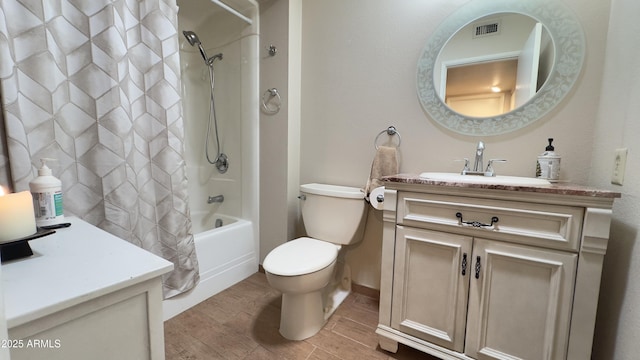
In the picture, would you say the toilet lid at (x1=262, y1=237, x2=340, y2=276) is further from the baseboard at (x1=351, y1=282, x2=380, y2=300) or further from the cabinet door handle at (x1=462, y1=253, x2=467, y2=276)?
the cabinet door handle at (x1=462, y1=253, x2=467, y2=276)

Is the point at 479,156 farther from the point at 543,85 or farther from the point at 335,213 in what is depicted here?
the point at 335,213

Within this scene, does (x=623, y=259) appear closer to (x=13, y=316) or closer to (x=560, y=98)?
(x=560, y=98)

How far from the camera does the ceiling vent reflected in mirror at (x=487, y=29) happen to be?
1.26m

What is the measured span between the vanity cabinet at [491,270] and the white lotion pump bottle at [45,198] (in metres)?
1.17

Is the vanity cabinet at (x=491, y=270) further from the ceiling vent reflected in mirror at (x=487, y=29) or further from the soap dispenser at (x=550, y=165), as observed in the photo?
the ceiling vent reflected in mirror at (x=487, y=29)

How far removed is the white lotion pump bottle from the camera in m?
0.78

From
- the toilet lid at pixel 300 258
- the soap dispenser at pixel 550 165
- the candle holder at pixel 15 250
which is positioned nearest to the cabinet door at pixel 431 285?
the toilet lid at pixel 300 258

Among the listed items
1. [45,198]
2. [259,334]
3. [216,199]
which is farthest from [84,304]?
[216,199]

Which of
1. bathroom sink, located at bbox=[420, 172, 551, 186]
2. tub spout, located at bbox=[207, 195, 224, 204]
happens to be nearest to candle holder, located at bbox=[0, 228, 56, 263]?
bathroom sink, located at bbox=[420, 172, 551, 186]

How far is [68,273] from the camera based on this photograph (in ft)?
1.77

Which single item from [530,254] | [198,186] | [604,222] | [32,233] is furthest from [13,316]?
[198,186]

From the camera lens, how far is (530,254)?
91 centimetres

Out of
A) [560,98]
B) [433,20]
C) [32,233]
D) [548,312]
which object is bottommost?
[548,312]

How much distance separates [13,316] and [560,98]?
5.99ft
